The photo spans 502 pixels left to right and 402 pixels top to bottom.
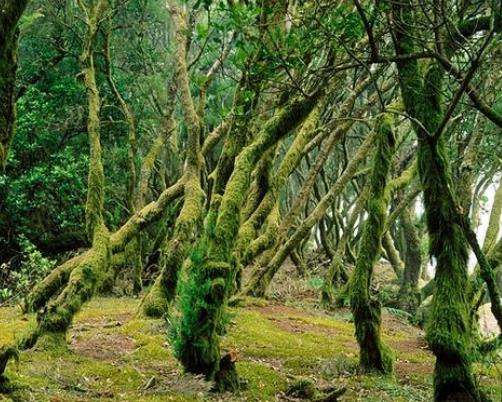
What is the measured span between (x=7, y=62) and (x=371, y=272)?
18.2ft

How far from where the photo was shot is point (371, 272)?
305 inches

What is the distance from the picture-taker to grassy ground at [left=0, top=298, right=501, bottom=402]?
584 centimetres

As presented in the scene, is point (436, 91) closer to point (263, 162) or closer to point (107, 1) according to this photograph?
point (263, 162)

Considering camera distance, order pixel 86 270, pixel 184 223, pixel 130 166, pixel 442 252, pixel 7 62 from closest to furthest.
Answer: pixel 7 62
pixel 442 252
pixel 86 270
pixel 184 223
pixel 130 166

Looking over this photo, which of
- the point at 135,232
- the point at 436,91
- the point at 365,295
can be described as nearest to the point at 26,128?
the point at 135,232

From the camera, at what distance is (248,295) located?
48.7 feet

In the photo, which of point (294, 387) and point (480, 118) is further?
point (480, 118)

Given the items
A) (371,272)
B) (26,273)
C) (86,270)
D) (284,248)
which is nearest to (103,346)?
(86,270)

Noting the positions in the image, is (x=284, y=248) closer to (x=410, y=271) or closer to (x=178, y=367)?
(x=410, y=271)

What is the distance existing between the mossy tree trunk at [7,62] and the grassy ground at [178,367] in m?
2.42

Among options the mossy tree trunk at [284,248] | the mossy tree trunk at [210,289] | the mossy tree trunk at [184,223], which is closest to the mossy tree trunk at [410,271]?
the mossy tree trunk at [284,248]

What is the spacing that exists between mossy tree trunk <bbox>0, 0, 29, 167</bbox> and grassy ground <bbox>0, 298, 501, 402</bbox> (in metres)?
2.42

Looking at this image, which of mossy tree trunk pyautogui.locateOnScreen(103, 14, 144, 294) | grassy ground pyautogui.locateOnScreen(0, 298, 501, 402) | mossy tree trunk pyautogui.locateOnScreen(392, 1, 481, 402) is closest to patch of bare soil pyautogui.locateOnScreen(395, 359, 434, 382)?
grassy ground pyautogui.locateOnScreen(0, 298, 501, 402)

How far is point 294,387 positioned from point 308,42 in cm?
382
